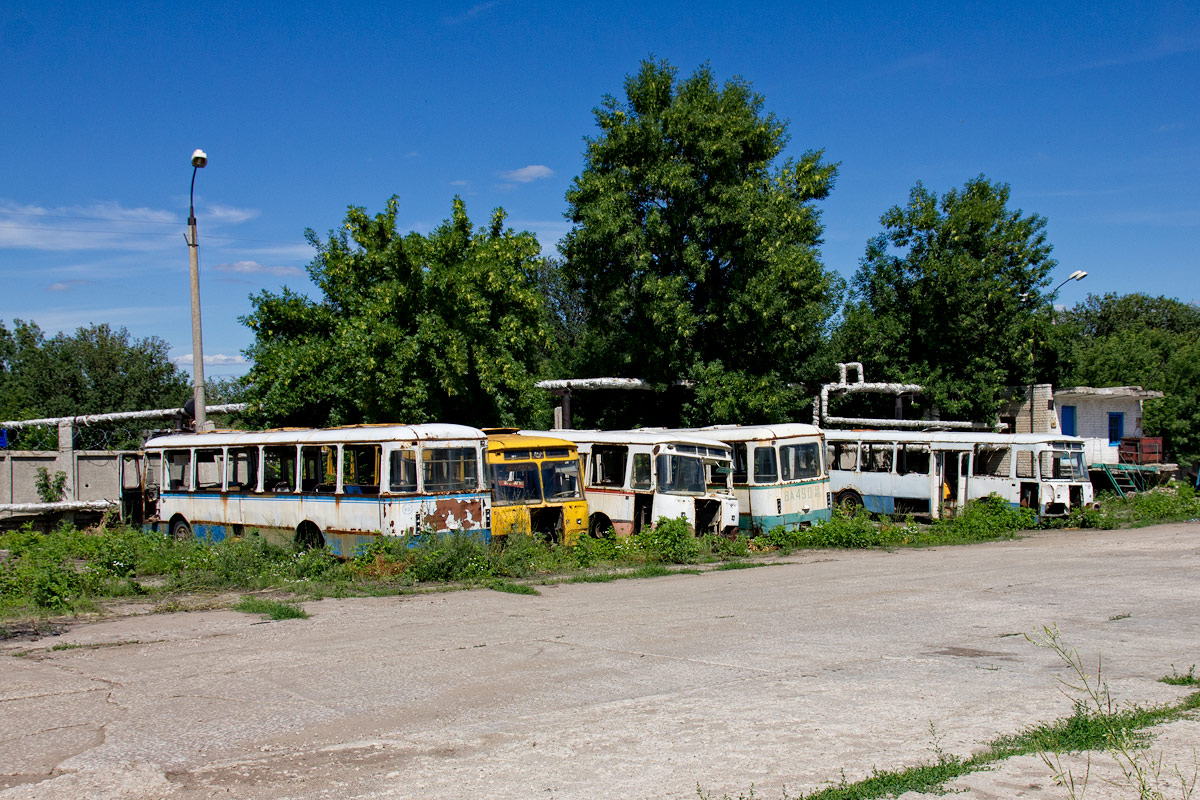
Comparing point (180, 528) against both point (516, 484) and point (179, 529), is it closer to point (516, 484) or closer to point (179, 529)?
point (179, 529)

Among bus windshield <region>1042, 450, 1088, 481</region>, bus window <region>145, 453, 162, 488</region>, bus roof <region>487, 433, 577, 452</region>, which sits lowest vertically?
bus windshield <region>1042, 450, 1088, 481</region>

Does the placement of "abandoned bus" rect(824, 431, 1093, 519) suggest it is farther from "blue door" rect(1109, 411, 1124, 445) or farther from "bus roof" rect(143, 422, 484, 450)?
"blue door" rect(1109, 411, 1124, 445)

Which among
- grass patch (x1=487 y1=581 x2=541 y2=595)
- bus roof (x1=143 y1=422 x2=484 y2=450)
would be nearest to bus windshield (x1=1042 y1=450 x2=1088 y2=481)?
bus roof (x1=143 y1=422 x2=484 y2=450)

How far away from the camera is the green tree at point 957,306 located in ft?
106

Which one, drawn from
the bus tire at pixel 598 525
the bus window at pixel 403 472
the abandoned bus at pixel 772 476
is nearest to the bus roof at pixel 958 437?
the abandoned bus at pixel 772 476

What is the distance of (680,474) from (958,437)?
33.1 ft

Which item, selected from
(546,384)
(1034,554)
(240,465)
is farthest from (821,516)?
(240,465)

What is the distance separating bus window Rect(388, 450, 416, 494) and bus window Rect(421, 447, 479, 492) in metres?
0.20

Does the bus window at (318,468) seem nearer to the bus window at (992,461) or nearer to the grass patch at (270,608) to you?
the grass patch at (270,608)

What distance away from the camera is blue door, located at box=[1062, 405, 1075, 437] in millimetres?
38188

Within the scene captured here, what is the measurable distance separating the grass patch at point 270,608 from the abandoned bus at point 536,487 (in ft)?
16.8

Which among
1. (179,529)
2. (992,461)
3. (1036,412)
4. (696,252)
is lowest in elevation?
(179,529)

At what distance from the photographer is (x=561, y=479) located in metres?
18.2

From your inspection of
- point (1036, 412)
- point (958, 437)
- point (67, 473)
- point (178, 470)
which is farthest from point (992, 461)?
point (67, 473)
